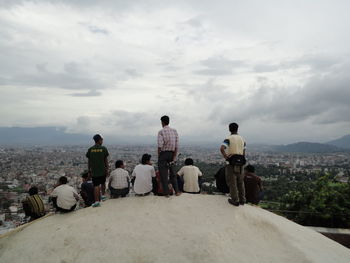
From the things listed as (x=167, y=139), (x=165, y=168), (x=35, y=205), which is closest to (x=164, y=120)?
(x=167, y=139)

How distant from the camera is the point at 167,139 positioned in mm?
6844

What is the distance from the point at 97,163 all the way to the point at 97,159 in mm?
112

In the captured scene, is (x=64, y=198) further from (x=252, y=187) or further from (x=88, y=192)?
(x=252, y=187)

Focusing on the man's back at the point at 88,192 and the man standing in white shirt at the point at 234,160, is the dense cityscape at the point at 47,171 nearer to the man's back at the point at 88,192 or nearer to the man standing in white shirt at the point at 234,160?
the man standing in white shirt at the point at 234,160

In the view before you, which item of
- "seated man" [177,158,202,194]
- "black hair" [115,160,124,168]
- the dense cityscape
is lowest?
the dense cityscape

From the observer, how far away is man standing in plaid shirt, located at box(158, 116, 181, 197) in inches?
270

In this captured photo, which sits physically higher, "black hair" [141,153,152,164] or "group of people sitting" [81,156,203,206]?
"black hair" [141,153,152,164]

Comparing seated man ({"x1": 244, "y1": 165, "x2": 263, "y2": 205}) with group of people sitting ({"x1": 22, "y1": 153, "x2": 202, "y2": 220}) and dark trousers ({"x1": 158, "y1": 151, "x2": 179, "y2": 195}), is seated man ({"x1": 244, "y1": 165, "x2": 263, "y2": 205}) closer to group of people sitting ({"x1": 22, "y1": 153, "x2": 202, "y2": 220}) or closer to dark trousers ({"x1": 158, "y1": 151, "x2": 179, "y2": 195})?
group of people sitting ({"x1": 22, "y1": 153, "x2": 202, "y2": 220})

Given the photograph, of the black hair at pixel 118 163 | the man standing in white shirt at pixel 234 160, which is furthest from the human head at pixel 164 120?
the black hair at pixel 118 163

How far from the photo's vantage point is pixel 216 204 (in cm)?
680

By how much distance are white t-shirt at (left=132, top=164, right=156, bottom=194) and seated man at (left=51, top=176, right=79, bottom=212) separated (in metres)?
1.63

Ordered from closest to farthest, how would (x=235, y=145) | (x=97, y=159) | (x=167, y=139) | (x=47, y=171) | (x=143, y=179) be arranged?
(x=235, y=145)
(x=167, y=139)
(x=97, y=159)
(x=143, y=179)
(x=47, y=171)

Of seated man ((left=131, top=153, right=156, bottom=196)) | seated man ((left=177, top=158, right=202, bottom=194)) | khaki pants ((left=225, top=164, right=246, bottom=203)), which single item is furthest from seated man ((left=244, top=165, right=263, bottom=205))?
seated man ((left=131, top=153, right=156, bottom=196))

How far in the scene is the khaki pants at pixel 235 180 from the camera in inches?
261
